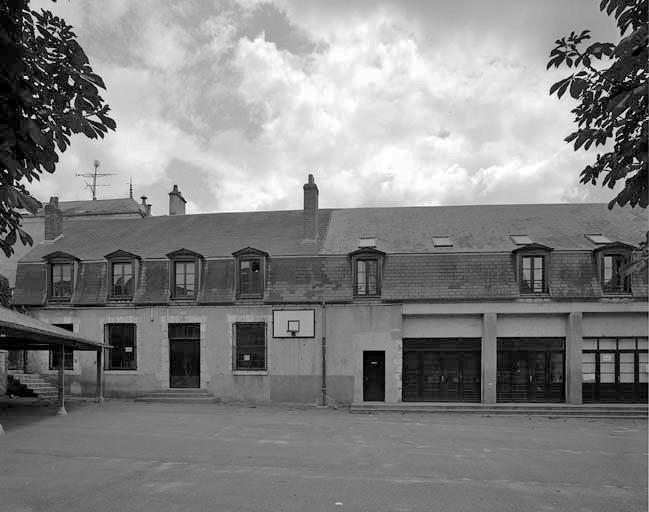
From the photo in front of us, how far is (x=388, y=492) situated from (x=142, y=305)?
17093 mm

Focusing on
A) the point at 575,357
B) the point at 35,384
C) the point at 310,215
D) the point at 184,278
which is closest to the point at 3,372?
the point at 35,384

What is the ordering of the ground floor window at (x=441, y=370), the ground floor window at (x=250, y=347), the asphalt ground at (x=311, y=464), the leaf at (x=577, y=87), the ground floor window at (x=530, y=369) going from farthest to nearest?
1. the ground floor window at (x=250, y=347)
2. the ground floor window at (x=441, y=370)
3. the ground floor window at (x=530, y=369)
4. the asphalt ground at (x=311, y=464)
5. the leaf at (x=577, y=87)

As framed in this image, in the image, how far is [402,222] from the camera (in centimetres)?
2700

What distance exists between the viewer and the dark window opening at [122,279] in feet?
81.5

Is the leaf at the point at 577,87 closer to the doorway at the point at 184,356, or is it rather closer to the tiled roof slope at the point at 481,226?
the tiled roof slope at the point at 481,226

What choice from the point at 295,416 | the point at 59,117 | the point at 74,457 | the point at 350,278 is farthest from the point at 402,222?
the point at 59,117

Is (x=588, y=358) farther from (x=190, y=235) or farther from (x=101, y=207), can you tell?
(x=101, y=207)

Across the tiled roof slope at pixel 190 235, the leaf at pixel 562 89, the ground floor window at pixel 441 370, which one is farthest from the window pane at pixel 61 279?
the leaf at pixel 562 89

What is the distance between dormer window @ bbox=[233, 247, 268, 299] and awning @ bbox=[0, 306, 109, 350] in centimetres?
595

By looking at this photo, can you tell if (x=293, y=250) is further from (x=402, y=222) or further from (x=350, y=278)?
(x=402, y=222)

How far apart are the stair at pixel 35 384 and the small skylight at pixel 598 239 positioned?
2307 centimetres

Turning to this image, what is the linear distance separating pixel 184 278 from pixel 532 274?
47.2 ft

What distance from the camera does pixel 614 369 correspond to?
75.9ft

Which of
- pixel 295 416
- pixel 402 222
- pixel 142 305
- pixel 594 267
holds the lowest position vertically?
pixel 295 416
